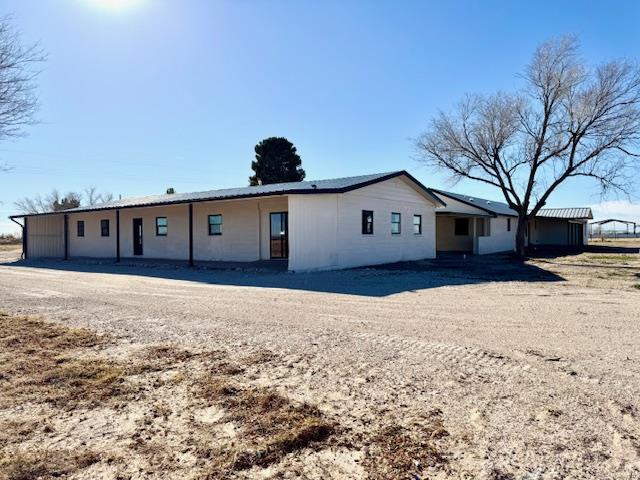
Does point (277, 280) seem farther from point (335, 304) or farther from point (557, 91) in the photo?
point (557, 91)

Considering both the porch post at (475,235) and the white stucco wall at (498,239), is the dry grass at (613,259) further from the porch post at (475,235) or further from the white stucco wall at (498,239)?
the white stucco wall at (498,239)

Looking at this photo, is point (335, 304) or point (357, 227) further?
point (357, 227)

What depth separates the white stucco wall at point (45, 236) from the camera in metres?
26.8

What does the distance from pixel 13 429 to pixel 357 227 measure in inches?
559

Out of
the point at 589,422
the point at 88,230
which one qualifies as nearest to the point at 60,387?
the point at 589,422

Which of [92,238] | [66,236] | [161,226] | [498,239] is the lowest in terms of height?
[498,239]

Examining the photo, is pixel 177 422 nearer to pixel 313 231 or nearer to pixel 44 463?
pixel 44 463

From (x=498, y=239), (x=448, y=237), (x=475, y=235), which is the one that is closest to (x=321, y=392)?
(x=475, y=235)

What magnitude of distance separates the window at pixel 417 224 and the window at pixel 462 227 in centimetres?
809

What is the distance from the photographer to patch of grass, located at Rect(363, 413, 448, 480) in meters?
2.64

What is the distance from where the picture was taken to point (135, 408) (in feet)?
11.7

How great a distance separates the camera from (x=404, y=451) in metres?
2.86

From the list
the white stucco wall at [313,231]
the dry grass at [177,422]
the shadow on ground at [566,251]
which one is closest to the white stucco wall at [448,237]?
the shadow on ground at [566,251]

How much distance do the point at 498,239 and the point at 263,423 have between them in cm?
2944
